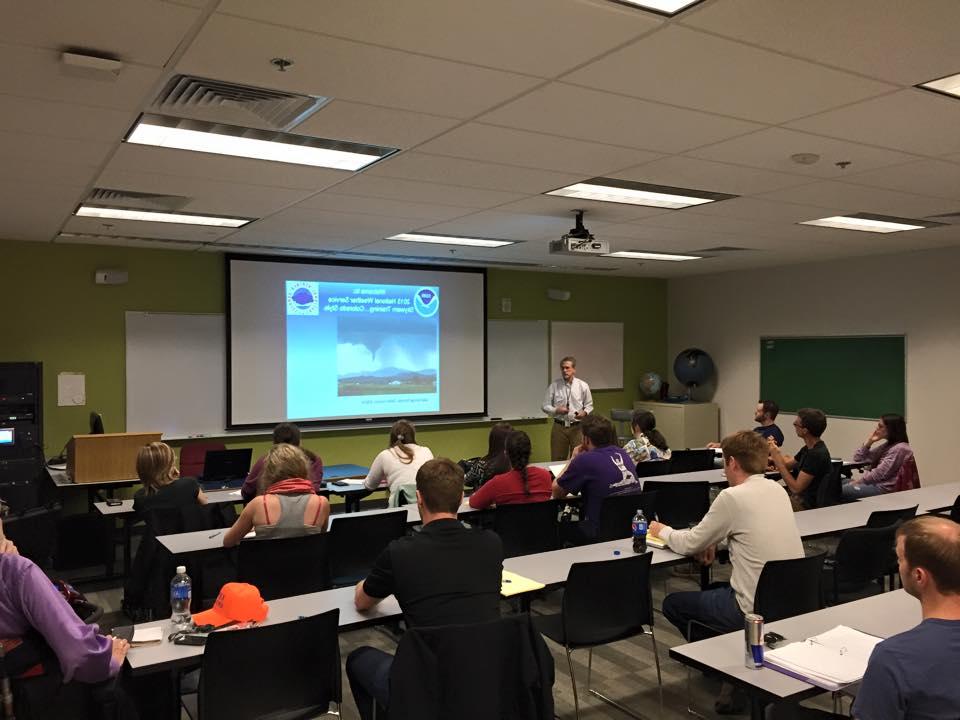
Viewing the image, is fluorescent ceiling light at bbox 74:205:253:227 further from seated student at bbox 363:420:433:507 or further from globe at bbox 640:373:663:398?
globe at bbox 640:373:663:398

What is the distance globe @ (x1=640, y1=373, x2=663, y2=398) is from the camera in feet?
37.4

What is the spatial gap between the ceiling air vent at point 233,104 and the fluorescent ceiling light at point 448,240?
3.54m

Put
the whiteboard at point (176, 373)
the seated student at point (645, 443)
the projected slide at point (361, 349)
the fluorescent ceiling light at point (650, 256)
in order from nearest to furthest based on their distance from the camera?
the seated student at point (645, 443)
the whiteboard at point (176, 373)
the fluorescent ceiling light at point (650, 256)
the projected slide at point (361, 349)

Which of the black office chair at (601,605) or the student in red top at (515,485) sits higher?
the student in red top at (515,485)

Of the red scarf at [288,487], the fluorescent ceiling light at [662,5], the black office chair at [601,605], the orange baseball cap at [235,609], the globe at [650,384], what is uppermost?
the fluorescent ceiling light at [662,5]

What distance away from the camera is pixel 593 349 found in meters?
11.2

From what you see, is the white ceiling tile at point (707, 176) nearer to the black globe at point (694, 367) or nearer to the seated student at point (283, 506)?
the seated student at point (283, 506)

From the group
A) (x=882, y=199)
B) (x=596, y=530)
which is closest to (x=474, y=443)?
(x=596, y=530)

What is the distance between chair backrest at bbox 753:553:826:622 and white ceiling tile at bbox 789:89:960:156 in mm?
2050

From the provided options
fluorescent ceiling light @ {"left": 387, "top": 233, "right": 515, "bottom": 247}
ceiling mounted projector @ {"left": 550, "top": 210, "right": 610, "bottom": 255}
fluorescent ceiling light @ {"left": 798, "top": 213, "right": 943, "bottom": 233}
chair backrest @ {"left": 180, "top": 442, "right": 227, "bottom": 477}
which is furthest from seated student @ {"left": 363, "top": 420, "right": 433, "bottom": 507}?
fluorescent ceiling light @ {"left": 798, "top": 213, "right": 943, "bottom": 233}

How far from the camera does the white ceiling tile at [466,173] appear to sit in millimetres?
4430

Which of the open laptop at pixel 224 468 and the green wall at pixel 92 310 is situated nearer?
the open laptop at pixel 224 468

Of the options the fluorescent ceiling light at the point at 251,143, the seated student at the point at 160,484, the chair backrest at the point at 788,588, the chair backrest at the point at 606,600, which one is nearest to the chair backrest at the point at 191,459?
the seated student at the point at 160,484

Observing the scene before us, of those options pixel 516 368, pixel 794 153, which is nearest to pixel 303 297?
pixel 516 368
